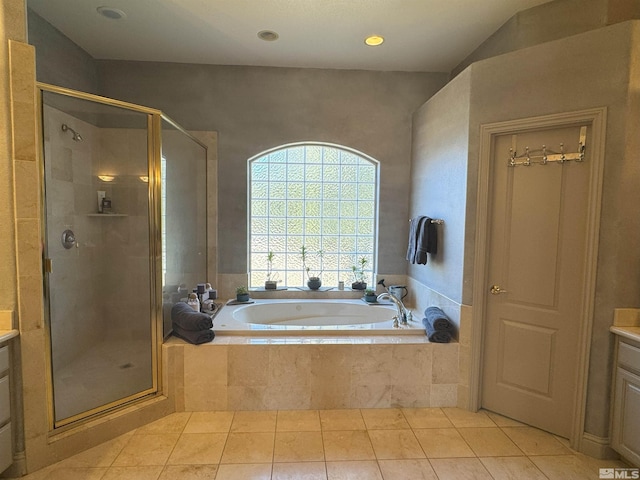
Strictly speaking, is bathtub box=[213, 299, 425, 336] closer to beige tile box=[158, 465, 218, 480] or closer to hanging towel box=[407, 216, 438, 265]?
hanging towel box=[407, 216, 438, 265]

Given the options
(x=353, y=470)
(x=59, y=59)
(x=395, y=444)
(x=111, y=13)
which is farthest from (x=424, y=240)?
(x=59, y=59)

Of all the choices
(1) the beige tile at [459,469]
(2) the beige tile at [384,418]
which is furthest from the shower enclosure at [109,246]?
(1) the beige tile at [459,469]

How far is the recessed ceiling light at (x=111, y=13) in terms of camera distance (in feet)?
8.42

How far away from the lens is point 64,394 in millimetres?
2139

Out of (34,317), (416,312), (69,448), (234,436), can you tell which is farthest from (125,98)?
(416,312)

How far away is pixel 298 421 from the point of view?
7.91ft

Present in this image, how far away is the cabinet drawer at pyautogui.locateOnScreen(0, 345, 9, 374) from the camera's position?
175cm

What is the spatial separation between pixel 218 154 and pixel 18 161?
1925 mm

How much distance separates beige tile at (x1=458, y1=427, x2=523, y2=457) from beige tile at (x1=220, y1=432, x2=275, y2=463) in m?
1.30

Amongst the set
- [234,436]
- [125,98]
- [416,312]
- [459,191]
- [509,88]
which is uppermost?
[125,98]

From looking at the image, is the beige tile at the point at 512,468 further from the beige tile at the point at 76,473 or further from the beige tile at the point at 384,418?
the beige tile at the point at 76,473

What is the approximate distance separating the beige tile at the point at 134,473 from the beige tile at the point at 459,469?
63.0 inches

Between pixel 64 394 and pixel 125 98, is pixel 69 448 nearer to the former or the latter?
pixel 64 394

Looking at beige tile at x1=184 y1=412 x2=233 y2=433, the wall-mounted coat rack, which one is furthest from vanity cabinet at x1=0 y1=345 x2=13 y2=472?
the wall-mounted coat rack
